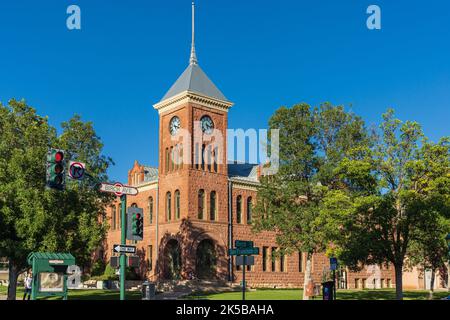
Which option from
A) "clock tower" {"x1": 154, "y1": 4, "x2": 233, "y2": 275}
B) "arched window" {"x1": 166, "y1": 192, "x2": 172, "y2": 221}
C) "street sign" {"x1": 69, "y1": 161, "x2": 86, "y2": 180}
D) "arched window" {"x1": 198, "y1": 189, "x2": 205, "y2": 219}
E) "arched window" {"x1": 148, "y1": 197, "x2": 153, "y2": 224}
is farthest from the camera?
"arched window" {"x1": 148, "y1": 197, "x2": 153, "y2": 224}

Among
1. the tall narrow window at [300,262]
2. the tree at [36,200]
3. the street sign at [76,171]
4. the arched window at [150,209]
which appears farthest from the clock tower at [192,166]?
the street sign at [76,171]

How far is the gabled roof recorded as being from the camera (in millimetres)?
50906

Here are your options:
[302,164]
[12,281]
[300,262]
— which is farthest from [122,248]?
[300,262]

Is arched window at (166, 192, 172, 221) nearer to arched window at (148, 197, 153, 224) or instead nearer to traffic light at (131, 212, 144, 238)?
arched window at (148, 197, 153, 224)

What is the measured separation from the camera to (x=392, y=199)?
29703 mm

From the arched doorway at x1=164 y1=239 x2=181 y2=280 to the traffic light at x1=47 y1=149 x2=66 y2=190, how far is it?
35792mm

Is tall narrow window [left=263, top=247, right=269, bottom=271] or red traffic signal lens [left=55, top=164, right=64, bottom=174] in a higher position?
red traffic signal lens [left=55, top=164, right=64, bottom=174]

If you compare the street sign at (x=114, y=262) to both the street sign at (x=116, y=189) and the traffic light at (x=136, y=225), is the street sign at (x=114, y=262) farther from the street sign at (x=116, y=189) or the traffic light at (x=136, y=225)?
the street sign at (x=116, y=189)

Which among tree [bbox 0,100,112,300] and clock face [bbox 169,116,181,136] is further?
clock face [bbox 169,116,181,136]

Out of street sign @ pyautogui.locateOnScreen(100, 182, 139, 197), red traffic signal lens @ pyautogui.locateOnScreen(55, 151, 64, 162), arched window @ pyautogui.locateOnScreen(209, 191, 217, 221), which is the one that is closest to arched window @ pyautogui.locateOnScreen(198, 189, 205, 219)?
arched window @ pyautogui.locateOnScreen(209, 191, 217, 221)

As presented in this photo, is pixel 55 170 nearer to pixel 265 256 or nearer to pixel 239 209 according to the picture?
pixel 239 209

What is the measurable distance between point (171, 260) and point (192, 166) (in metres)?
8.73
